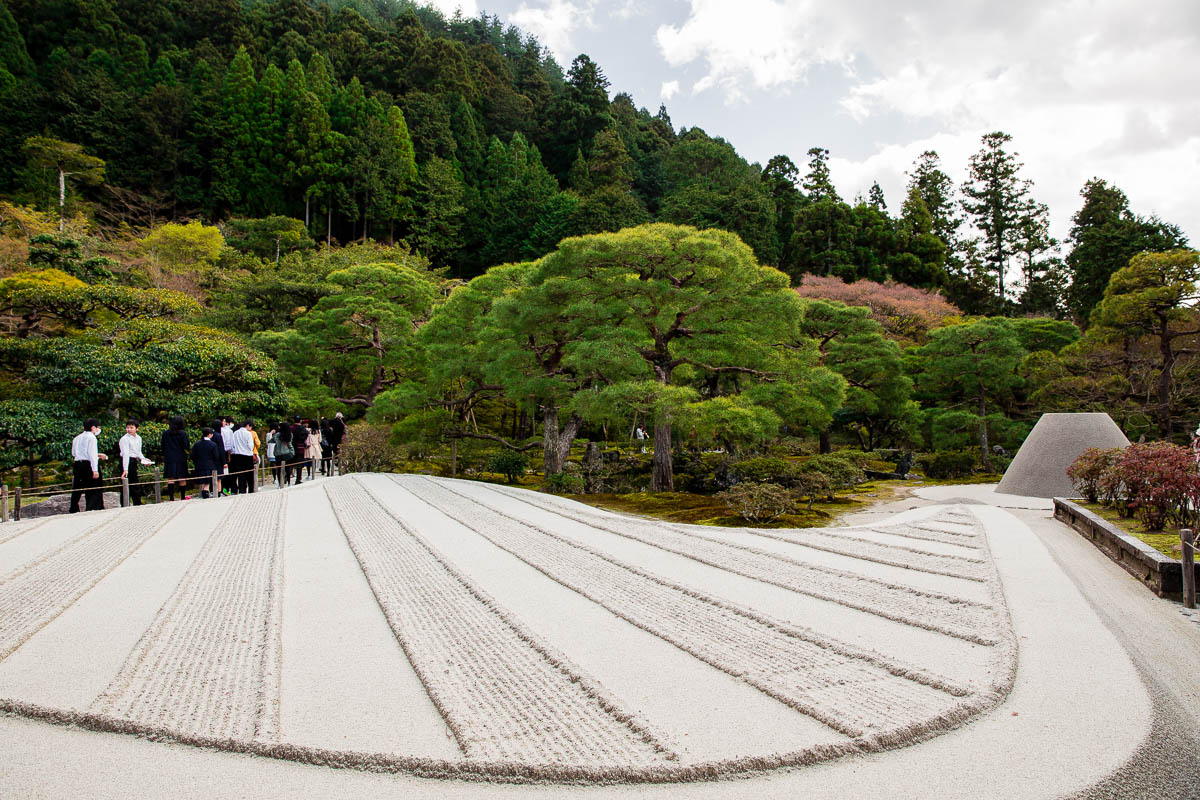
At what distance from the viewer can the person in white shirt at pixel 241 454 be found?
9734 mm

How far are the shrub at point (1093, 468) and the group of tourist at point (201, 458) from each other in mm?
11160

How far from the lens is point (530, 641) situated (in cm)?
332

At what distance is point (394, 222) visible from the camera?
117 feet

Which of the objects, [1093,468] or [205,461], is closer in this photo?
[1093,468]

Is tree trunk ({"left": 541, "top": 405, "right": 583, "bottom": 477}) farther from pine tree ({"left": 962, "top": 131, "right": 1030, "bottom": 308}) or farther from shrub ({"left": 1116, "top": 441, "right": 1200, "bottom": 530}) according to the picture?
pine tree ({"left": 962, "top": 131, "right": 1030, "bottom": 308})

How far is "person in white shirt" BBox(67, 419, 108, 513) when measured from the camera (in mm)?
7699

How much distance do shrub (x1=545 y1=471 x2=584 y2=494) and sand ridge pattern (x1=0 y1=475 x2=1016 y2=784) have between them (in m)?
5.51

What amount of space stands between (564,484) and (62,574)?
8048 millimetres

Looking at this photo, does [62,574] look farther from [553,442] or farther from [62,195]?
[62,195]

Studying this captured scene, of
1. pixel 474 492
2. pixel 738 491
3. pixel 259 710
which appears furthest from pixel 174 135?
pixel 259 710

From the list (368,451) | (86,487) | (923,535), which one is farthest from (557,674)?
(368,451)

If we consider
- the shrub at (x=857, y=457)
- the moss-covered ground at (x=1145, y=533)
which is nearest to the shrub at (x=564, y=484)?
the shrub at (x=857, y=457)

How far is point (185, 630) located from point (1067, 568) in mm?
6156

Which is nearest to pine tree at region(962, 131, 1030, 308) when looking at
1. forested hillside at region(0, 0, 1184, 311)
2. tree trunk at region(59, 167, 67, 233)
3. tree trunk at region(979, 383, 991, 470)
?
forested hillside at region(0, 0, 1184, 311)
